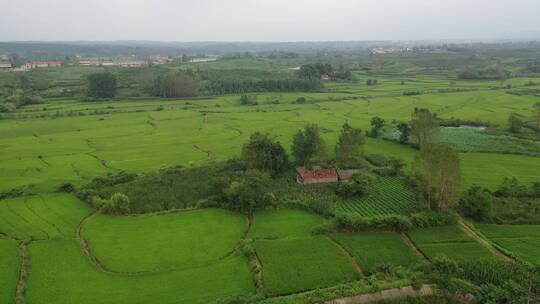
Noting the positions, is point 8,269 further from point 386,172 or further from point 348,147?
point 386,172

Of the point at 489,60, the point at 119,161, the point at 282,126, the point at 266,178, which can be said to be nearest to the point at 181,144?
the point at 119,161

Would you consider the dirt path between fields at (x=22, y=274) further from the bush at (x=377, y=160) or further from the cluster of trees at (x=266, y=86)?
the cluster of trees at (x=266, y=86)

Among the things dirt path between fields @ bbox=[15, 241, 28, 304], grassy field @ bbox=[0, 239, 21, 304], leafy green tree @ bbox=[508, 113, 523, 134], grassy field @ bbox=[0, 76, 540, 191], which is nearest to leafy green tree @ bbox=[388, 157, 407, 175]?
grassy field @ bbox=[0, 76, 540, 191]

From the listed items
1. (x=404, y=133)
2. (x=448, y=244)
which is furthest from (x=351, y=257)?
(x=404, y=133)

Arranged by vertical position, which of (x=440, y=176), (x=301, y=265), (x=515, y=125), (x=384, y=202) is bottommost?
(x=301, y=265)

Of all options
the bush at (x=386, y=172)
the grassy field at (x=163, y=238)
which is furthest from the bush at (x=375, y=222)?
the bush at (x=386, y=172)
